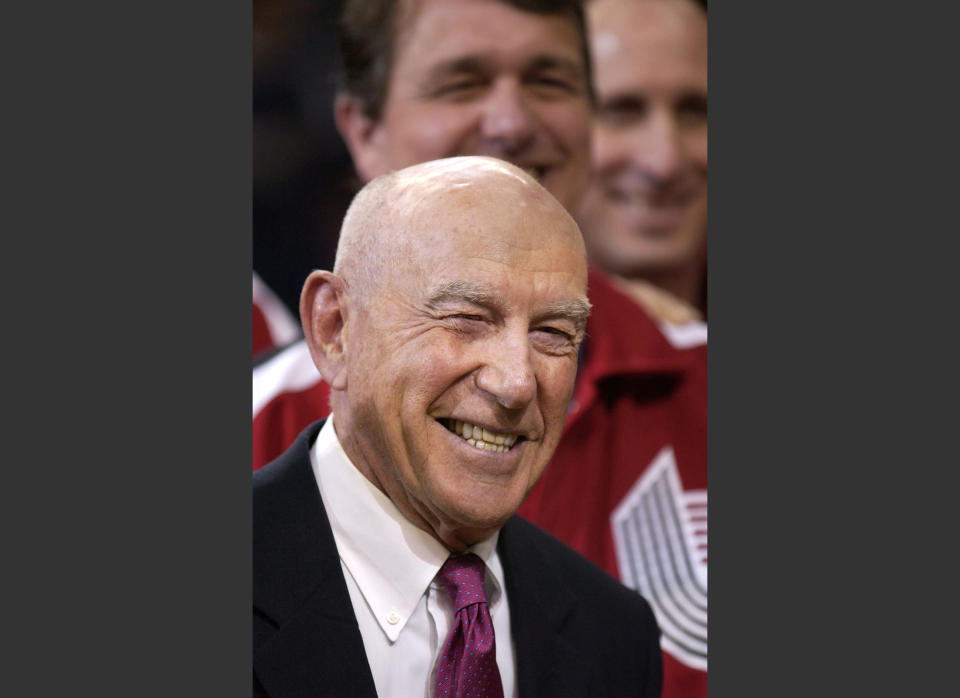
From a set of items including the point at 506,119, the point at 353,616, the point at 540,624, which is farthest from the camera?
the point at 506,119

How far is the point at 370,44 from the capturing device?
2879 mm

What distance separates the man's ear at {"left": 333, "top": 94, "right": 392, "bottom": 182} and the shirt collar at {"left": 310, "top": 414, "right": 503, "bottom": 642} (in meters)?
0.76

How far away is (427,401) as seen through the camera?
226cm

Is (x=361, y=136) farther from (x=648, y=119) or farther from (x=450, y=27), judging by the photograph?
(x=648, y=119)

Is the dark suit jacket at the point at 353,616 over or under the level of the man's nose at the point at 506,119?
under

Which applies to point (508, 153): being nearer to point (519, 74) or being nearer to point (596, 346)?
point (519, 74)

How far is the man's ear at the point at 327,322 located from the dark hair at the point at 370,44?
0.62m

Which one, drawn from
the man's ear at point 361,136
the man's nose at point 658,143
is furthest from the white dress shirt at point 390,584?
the man's nose at point 658,143

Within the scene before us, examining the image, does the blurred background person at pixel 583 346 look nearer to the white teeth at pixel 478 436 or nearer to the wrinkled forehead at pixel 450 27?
the wrinkled forehead at pixel 450 27

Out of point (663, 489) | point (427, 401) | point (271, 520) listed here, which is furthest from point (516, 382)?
point (663, 489)

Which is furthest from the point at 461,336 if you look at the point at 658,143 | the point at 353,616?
the point at 658,143

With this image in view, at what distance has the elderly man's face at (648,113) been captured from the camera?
3203mm

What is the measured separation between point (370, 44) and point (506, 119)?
1.16 ft

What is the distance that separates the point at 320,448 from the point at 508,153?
797 millimetres
